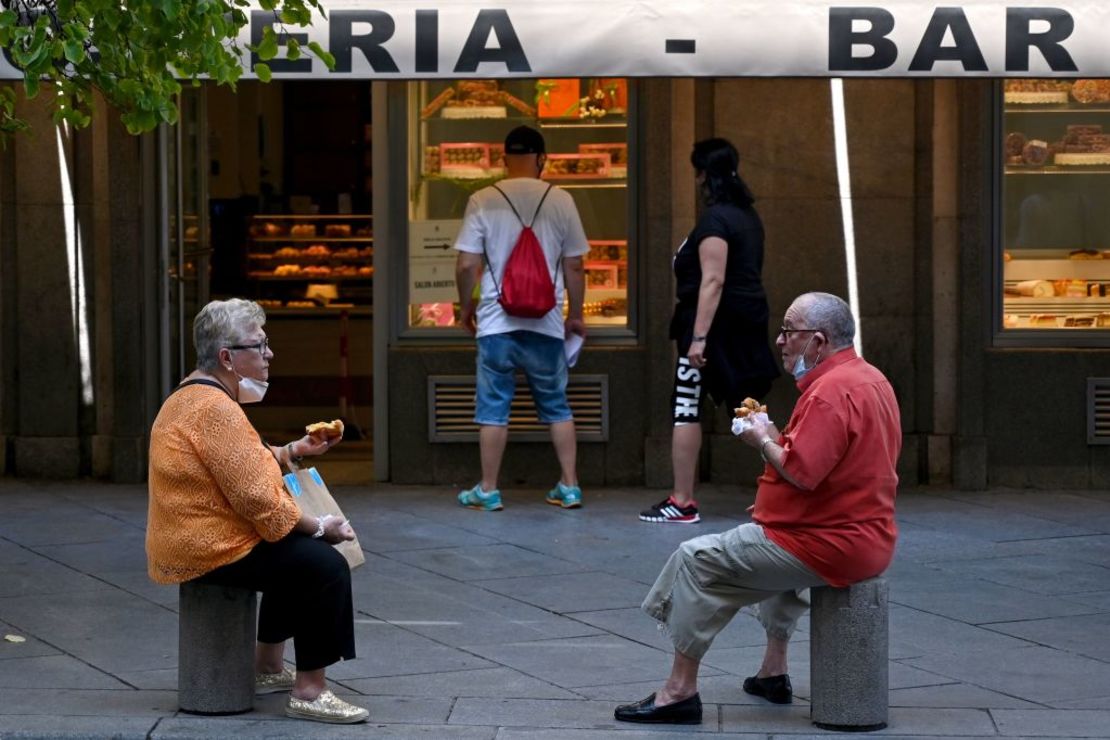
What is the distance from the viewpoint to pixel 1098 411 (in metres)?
10.9

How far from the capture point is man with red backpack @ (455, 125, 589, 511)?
33.7ft

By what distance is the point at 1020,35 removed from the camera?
9.35 m

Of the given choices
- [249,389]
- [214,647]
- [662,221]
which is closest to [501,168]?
[662,221]

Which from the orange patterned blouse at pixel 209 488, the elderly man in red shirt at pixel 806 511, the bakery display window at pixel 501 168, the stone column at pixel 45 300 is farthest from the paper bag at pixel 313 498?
the stone column at pixel 45 300

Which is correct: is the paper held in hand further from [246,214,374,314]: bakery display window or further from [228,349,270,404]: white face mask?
[246,214,374,314]: bakery display window

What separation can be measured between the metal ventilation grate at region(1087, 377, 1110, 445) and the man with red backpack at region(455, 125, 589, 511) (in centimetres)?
300

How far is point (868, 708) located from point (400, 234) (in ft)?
18.1

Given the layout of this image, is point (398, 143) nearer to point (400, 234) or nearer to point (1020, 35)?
point (400, 234)

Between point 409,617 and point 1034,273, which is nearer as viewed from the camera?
point 409,617

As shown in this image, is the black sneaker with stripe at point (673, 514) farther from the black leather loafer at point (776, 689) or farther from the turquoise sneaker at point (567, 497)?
the black leather loafer at point (776, 689)

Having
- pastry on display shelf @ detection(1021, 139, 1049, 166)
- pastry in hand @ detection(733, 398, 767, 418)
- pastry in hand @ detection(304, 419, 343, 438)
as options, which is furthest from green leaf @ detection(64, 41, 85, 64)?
pastry on display shelf @ detection(1021, 139, 1049, 166)

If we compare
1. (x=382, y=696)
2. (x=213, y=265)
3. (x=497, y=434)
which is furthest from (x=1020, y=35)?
(x=213, y=265)

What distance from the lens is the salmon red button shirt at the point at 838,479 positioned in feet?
20.0

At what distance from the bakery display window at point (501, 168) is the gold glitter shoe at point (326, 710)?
4.93 metres
